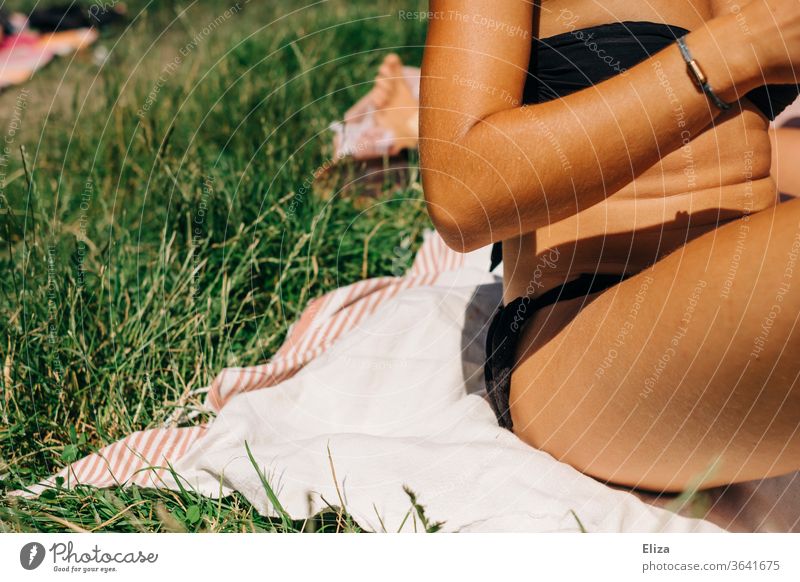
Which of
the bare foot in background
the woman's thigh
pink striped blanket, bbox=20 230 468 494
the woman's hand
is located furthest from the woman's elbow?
the bare foot in background

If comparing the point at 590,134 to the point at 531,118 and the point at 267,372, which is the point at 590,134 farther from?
the point at 267,372

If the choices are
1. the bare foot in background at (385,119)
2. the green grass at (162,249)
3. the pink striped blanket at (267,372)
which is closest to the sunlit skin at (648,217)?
the green grass at (162,249)

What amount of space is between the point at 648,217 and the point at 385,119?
41.8 inches

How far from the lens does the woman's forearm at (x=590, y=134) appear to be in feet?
1.92

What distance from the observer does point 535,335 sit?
2.54 ft

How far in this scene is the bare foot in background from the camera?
5.36ft

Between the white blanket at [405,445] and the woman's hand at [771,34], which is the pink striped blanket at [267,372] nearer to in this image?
the white blanket at [405,445]

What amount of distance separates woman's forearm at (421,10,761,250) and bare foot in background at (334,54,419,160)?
994 mm

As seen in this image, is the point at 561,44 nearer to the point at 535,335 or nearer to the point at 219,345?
the point at 535,335

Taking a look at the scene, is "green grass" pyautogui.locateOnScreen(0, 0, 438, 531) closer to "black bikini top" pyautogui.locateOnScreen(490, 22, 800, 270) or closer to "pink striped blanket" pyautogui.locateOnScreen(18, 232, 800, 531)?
"pink striped blanket" pyautogui.locateOnScreen(18, 232, 800, 531)

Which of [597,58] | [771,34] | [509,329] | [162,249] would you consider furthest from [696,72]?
[162,249]
